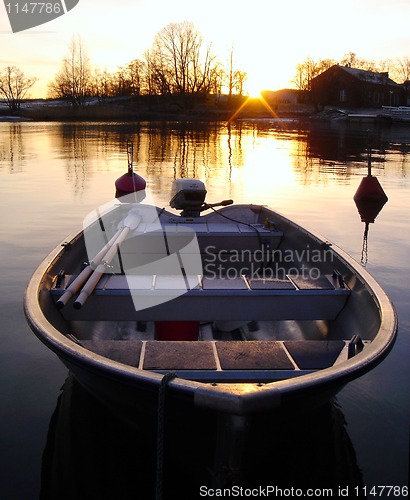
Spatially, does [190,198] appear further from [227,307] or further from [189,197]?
[227,307]

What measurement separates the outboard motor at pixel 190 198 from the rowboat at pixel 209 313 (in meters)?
0.63

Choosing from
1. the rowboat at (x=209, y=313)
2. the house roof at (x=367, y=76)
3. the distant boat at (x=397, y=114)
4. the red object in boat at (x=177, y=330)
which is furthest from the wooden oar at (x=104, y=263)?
the house roof at (x=367, y=76)

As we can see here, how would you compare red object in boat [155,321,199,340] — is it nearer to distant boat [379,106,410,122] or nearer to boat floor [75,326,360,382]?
boat floor [75,326,360,382]

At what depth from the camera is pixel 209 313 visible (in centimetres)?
535

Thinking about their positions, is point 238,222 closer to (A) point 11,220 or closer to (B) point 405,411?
(B) point 405,411

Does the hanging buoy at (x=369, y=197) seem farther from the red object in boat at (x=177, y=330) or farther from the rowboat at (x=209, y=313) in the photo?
the red object in boat at (x=177, y=330)

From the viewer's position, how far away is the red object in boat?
5.74 m

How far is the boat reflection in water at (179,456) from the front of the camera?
3.52 metres

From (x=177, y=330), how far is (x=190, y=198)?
14.6 ft

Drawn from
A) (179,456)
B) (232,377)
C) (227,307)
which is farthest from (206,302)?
(179,456)

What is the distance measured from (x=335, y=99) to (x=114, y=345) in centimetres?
8665

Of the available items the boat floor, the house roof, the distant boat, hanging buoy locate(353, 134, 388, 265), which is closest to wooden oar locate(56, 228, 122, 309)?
the boat floor

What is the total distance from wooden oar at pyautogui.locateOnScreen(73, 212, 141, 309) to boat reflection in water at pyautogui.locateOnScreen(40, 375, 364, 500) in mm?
1058

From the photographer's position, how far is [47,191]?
17.1 meters
